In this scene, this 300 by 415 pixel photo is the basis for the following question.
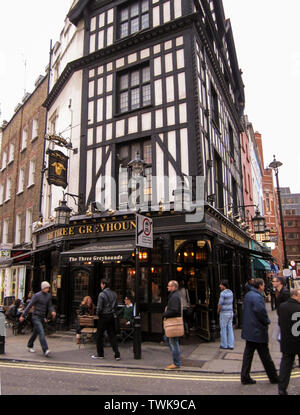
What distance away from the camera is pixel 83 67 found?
14289mm

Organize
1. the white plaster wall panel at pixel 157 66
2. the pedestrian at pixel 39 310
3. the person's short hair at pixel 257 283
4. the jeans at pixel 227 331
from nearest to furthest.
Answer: the person's short hair at pixel 257 283
the pedestrian at pixel 39 310
the jeans at pixel 227 331
the white plaster wall panel at pixel 157 66

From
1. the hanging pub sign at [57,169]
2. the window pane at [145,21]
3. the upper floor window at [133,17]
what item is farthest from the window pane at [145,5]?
the hanging pub sign at [57,169]

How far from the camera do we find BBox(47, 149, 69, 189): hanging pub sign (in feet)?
41.2

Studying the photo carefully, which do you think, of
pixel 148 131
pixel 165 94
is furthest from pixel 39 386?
pixel 165 94

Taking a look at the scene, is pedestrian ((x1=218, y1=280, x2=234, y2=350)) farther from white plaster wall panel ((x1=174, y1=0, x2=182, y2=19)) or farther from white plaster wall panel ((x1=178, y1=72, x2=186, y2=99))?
white plaster wall panel ((x1=174, y1=0, x2=182, y2=19))

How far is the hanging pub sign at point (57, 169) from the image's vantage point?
41.2 feet

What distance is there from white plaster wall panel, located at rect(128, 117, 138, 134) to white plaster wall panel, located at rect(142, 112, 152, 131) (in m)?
0.33

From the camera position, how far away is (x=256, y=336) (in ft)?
17.7

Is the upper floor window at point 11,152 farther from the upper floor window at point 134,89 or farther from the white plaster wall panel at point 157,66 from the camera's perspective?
the white plaster wall panel at point 157,66

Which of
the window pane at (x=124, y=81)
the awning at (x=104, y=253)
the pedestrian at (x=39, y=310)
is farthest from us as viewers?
the window pane at (x=124, y=81)

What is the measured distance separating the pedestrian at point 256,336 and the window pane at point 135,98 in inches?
368

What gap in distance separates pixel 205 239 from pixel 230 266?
16.6 feet

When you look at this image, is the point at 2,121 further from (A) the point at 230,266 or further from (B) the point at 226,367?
(B) the point at 226,367
